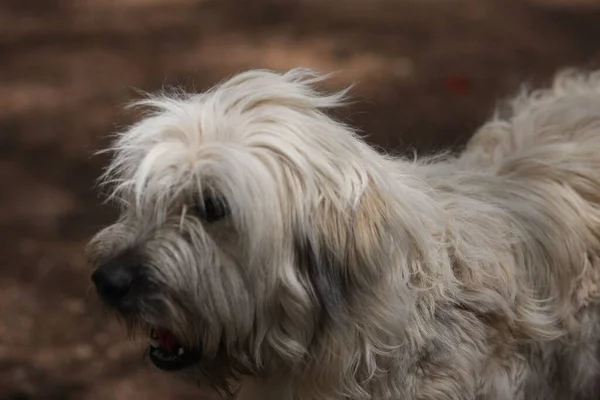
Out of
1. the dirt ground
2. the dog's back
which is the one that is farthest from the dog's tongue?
the dirt ground

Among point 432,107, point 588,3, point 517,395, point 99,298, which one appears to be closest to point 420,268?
point 517,395

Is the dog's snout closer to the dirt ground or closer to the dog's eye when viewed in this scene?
the dog's eye

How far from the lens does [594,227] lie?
330 centimetres

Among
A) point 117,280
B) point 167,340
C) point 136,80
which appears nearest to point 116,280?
point 117,280

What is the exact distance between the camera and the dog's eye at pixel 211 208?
2631 mm

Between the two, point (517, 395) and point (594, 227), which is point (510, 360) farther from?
point (594, 227)

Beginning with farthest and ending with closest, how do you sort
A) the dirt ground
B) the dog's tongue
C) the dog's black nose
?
1. the dirt ground
2. the dog's tongue
3. the dog's black nose

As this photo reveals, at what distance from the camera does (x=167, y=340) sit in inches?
112

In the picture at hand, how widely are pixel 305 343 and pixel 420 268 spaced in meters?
0.46

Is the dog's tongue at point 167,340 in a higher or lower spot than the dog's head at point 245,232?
lower

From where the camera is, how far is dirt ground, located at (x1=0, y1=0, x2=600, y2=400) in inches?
185

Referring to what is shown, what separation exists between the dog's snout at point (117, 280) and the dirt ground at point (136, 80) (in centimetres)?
189

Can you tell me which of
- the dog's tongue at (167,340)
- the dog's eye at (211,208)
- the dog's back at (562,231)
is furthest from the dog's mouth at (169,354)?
the dog's back at (562,231)

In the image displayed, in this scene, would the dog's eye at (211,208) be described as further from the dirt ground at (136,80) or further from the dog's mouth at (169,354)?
the dirt ground at (136,80)
